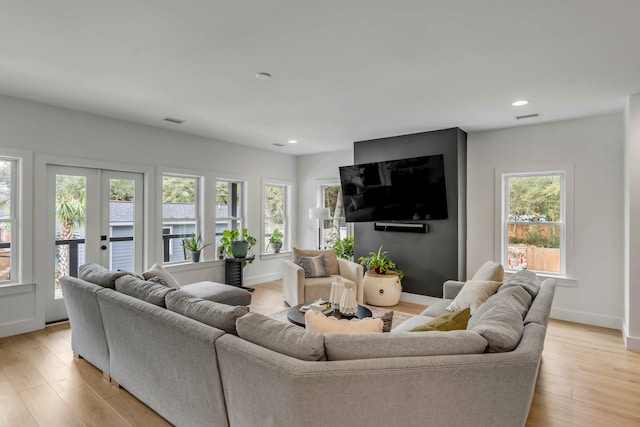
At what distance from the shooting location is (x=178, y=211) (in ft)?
17.8

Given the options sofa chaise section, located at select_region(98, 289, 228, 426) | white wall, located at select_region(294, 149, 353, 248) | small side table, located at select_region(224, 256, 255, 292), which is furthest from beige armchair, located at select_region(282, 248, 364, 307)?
sofa chaise section, located at select_region(98, 289, 228, 426)

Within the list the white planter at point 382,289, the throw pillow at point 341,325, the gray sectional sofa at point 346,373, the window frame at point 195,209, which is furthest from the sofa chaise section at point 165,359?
the white planter at point 382,289

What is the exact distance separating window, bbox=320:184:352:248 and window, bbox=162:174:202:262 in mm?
2439

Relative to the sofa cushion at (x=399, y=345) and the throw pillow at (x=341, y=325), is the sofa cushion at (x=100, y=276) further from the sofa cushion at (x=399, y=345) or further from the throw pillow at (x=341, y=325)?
the sofa cushion at (x=399, y=345)

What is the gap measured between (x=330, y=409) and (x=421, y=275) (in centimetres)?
401

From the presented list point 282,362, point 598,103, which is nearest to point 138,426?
point 282,362

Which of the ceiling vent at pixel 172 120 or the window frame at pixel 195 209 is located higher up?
the ceiling vent at pixel 172 120

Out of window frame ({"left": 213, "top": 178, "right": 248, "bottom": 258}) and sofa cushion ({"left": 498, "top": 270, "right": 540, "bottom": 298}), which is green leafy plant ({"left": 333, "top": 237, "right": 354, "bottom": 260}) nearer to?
window frame ({"left": 213, "top": 178, "right": 248, "bottom": 258})

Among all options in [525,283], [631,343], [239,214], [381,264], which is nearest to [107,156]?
[239,214]

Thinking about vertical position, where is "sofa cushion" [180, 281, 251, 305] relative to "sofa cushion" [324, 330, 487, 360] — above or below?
below

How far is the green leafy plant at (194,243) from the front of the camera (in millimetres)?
5504

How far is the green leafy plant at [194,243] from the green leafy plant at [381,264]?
264cm

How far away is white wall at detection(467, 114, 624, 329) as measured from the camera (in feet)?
13.7

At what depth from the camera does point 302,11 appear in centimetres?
211
